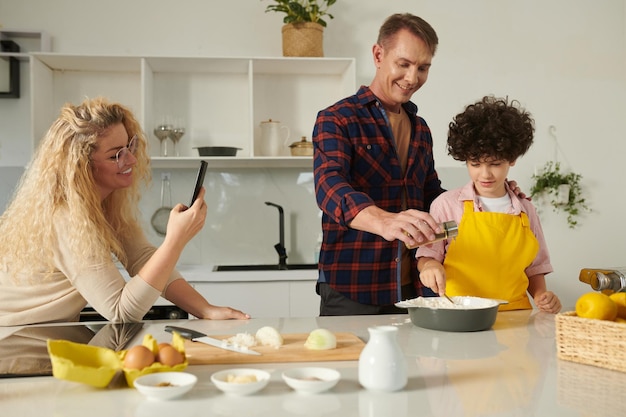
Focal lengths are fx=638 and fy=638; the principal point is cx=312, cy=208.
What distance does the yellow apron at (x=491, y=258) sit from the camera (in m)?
2.01

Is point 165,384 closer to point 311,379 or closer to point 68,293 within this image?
point 311,379

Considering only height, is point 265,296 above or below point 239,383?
below

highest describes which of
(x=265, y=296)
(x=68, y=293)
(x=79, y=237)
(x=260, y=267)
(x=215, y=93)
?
(x=215, y=93)

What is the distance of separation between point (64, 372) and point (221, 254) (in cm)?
290

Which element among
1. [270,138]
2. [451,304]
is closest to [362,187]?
[451,304]

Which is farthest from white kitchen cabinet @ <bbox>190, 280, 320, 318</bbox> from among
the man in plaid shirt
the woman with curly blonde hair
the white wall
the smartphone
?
the smartphone

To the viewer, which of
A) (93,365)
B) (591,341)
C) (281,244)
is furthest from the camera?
(281,244)

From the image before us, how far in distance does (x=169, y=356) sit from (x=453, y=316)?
0.75 meters

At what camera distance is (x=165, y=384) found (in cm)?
109

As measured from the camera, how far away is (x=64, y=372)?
3.52 ft

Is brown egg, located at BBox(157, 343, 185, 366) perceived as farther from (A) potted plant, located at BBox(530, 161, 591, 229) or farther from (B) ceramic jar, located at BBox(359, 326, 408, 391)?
(A) potted plant, located at BBox(530, 161, 591, 229)

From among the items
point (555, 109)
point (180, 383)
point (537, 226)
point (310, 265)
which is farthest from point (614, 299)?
point (555, 109)

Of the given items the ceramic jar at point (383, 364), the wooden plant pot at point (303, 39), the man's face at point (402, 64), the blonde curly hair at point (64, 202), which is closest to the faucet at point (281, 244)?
the wooden plant pot at point (303, 39)

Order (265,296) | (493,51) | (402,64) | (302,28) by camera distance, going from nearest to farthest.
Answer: (402,64), (265,296), (302,28), (493,51)
